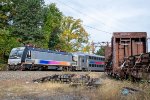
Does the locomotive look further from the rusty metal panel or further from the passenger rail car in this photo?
the rusty metal panel

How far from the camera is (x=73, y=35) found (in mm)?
73688

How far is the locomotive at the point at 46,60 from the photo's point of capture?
4157 centimetres

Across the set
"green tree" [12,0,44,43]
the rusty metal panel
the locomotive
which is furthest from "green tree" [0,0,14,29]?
the rusty metal panel

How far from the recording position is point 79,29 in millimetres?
75812

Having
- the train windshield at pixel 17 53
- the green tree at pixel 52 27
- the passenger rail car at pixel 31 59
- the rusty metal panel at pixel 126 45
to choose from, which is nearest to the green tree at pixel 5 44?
the passenger rail car at pixel 31 59

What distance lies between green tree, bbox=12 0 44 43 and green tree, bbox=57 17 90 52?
11631mm

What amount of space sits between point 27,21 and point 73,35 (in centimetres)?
1635

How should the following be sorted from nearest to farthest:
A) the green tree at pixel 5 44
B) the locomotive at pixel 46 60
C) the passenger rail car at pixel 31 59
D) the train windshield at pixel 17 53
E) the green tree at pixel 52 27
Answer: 1. the passenger rail car at pixel 31 59
2. the locomotive at pixel 46 60
3. the train windshield at pixel 17 53
4. the green tree at pixel 5 44
5. the green tree at pixel 52 27

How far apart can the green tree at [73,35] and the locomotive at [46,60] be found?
15954 millimetres

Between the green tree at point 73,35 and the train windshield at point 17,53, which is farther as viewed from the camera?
the green tree at point 73,35

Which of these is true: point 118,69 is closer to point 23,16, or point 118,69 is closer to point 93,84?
point 93,84

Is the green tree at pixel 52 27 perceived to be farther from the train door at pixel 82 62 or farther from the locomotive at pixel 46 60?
the train door at pixel 82 62

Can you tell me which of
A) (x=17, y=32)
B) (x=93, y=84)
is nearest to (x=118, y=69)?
(x=93, y=84)

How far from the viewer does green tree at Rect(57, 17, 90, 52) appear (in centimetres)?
7300
